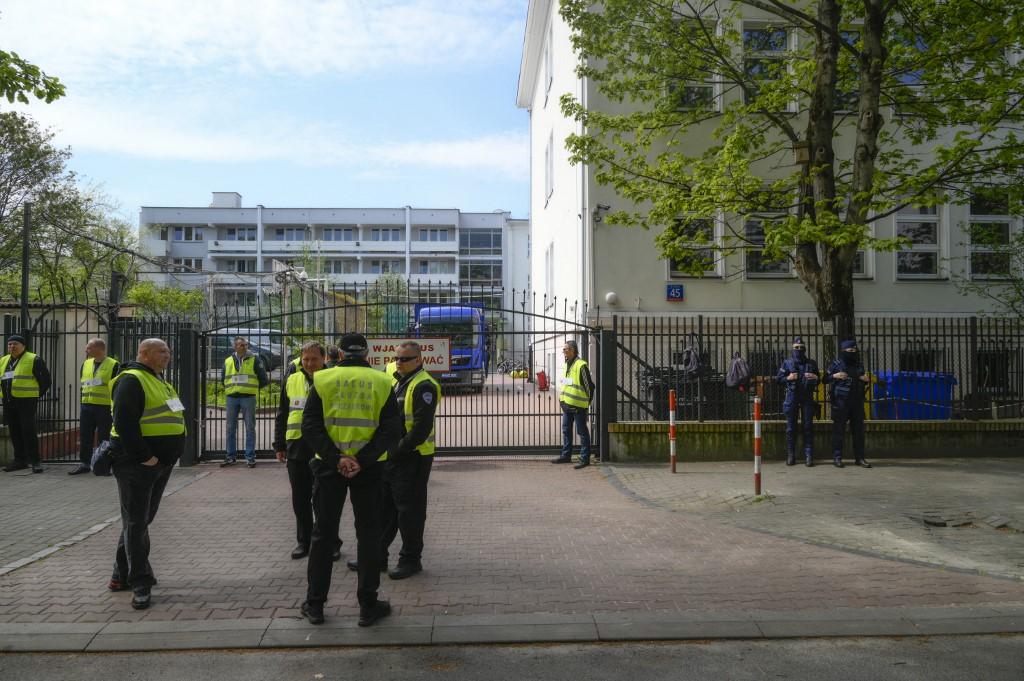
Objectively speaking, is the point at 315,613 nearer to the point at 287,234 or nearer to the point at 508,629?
the point at 508,629

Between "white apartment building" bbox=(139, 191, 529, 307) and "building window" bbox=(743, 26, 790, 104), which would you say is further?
"white apartment building" bbox=(139, 191, 529, 307)

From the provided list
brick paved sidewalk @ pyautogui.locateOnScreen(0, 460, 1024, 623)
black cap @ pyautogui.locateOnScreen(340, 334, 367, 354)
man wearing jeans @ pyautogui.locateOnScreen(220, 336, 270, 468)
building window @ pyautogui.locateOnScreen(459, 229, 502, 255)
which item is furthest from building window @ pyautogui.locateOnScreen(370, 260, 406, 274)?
black cap @ pyautogui.locateOnScreen(340, 334, 367, 354)

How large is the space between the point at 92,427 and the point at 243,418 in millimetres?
1984

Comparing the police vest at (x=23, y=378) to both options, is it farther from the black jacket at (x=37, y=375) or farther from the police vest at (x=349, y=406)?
the police vest at (x=349, y=406)

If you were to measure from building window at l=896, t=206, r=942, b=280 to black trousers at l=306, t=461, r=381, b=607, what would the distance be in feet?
53.9

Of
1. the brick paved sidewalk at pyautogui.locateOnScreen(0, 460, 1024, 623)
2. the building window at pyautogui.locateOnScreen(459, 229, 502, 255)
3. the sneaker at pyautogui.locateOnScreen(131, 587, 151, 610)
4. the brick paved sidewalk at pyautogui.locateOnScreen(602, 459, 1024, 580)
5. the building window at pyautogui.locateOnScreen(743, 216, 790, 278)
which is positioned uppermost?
the building window at pyautogui.locateOnScreen(459, 229, 502, 255)

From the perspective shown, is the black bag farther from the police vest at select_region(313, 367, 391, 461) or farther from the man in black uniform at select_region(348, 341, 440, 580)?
the police vest at select_region(313, 367, 391, 461)

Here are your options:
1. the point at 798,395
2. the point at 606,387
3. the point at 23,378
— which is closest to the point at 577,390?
the point at 606,387

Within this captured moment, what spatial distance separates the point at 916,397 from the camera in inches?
520

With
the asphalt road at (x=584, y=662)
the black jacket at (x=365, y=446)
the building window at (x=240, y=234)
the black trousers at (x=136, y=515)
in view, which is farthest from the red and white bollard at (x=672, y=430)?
the building window at (x=240, y=234)

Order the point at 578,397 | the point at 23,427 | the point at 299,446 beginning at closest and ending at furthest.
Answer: the point at 299,446 → the point at 23,427 → the point at 578,397

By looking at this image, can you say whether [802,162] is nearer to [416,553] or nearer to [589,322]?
[589,322]

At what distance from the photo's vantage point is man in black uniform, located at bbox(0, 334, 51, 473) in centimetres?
1087

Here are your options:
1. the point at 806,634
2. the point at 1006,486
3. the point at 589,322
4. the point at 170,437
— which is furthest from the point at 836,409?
the point at 170,437
